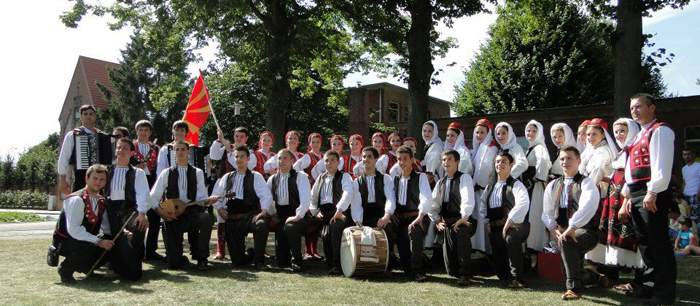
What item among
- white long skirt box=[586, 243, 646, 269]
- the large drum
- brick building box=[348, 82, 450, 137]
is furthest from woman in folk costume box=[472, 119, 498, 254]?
brick building box=[348, 82, 450, 137]

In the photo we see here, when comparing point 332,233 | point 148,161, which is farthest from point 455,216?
point 148,161

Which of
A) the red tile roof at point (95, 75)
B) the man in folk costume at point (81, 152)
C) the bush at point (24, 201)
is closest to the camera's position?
the man in folk costume at point (81, 152)

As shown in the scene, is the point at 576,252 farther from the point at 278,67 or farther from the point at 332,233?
the point at 278,67

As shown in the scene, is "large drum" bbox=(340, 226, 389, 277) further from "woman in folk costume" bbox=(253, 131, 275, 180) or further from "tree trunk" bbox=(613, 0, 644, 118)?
"tree trunk" bbox=(613, 0, 644, 118)

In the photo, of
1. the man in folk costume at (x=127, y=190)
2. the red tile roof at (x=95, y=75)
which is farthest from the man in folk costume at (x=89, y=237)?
the red tile roof at (x=95, y=75)

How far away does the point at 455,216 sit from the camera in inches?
250

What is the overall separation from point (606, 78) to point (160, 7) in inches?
714

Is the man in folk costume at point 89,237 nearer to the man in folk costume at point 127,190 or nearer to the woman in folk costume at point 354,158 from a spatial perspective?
the man in folk costume at point 127,190

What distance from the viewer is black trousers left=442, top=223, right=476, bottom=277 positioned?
5.96 meters

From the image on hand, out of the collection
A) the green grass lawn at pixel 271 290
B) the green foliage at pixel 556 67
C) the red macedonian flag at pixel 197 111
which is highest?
the green foliage at pixel 556 67

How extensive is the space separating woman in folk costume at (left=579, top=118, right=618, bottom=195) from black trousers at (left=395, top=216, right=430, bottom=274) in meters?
1.98

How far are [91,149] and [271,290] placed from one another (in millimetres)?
3645

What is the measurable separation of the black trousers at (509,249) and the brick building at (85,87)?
129 ft

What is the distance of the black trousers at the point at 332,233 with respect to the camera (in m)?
6.61
